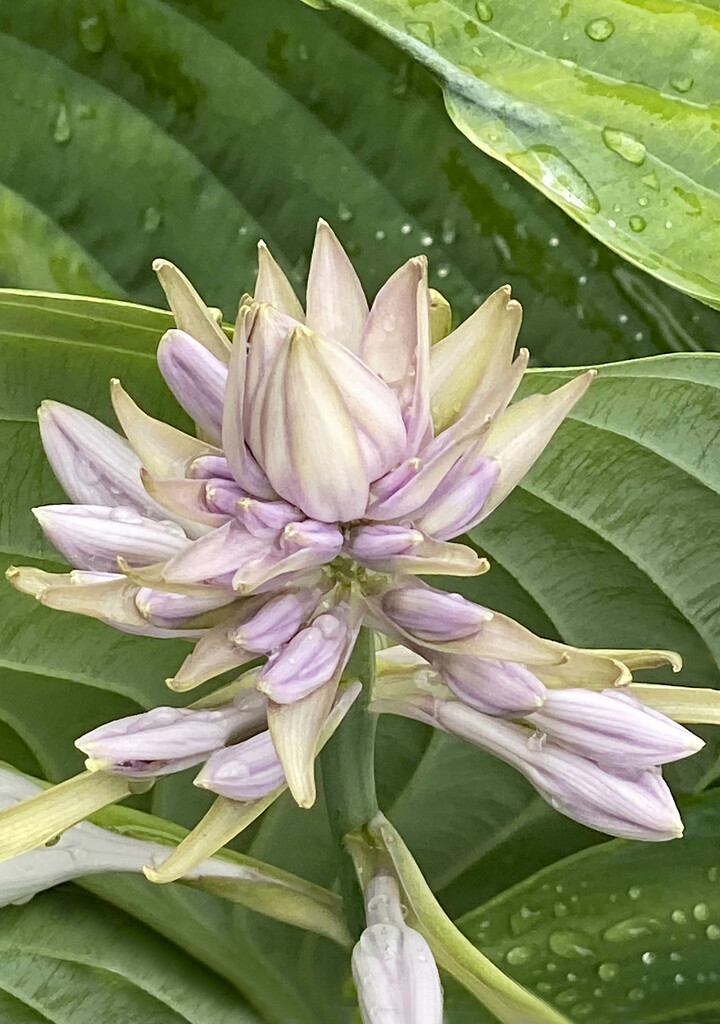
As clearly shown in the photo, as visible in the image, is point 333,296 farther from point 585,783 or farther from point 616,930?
point 616,930

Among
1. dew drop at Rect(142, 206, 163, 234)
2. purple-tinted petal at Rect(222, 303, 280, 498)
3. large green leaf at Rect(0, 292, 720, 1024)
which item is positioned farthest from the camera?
dew drop at Rect(142, 206, 163, 234)

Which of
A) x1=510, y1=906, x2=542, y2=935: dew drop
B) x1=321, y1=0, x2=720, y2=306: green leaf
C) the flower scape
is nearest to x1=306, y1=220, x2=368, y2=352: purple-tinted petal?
the flower scape

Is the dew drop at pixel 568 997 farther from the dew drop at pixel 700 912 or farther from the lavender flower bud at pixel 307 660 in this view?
Result: the lavender flower bud at pixel 307 660

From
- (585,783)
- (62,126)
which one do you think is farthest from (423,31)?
(585,783)

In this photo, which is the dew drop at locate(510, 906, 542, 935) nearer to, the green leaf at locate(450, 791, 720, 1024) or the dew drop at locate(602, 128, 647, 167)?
the green leaf at locate(450, 791, 720, 1024)

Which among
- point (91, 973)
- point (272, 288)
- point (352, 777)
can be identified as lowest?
point (91, 973)

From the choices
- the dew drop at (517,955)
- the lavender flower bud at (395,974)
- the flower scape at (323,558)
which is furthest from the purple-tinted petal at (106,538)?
the dew drop at (517,955)
